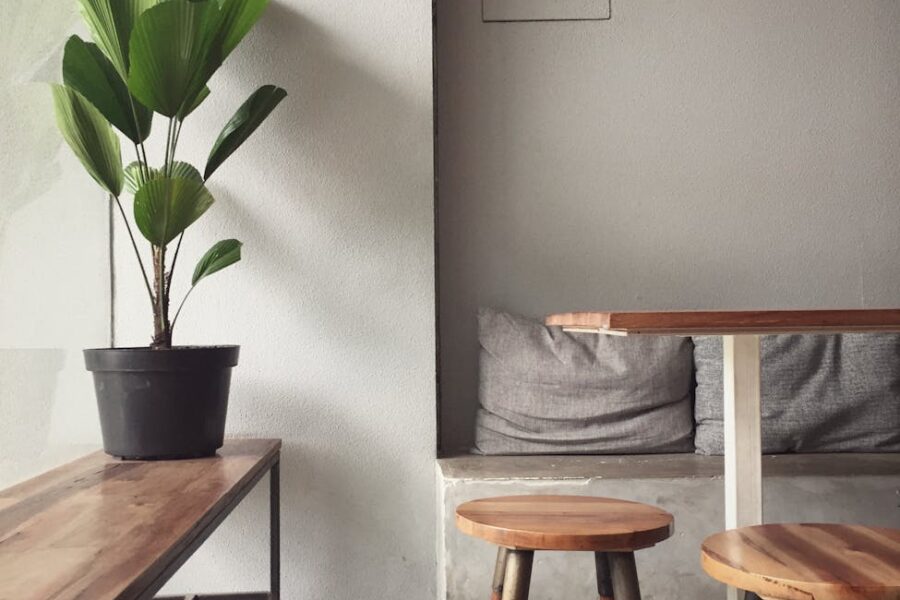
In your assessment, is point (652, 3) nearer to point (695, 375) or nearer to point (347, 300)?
point (695, 375)

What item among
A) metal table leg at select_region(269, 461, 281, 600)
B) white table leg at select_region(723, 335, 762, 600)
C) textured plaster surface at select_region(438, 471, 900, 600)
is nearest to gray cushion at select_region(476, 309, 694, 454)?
textured plaster surface at select_region(438, 471, 900, 600)

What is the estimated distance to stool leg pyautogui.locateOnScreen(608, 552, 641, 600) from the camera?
1546 mm

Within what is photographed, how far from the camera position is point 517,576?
155 cm

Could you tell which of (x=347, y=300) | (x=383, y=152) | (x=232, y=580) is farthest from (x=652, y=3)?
(x=232, y=580)

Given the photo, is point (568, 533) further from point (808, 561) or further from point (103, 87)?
point (103, 87)

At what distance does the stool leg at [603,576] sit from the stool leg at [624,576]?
80mm

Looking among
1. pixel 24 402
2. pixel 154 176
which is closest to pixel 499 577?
pixel 24 402

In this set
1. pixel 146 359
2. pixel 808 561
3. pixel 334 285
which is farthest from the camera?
pixel 334 285

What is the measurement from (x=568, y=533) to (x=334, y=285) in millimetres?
1241

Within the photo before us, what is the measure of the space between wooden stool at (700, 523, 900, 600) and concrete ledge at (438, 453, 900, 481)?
90cm

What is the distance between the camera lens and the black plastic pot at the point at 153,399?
209 centimetres

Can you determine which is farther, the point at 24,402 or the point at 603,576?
the point at 24,402

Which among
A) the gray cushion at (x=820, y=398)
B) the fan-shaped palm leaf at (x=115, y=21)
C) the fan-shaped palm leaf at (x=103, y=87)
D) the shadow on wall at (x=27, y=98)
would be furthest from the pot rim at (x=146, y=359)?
the gray cushion at (x=820, y=398)

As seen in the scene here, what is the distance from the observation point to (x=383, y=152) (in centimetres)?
257
